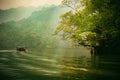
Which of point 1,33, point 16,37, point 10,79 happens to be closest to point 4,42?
point 16,37

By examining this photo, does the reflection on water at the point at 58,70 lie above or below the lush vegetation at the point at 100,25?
below

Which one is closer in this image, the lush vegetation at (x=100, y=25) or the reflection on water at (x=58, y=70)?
the reflection on water at (x=58, y=70)

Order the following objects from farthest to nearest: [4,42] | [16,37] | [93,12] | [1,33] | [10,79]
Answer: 1. [1,33]
2. [16,37]
3. [4,42]
4. [93,12]
5. [10,79]

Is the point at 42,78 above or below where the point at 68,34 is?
below

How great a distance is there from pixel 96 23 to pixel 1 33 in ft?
470

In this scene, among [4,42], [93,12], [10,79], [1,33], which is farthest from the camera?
[1,33]

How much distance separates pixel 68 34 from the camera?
143ft

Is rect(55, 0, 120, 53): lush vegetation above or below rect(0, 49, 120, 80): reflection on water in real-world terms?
above

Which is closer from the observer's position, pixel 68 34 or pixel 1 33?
pixel 68 34

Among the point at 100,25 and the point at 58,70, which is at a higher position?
the point at 100,25

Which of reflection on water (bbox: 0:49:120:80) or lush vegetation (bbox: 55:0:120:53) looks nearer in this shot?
reflection on water (bbox: 0:49:120:80)

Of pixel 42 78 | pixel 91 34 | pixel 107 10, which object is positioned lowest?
pixel 42 78

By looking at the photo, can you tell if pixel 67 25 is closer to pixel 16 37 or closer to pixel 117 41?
pixel 117 41

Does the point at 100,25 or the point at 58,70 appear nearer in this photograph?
the point at 58,70
